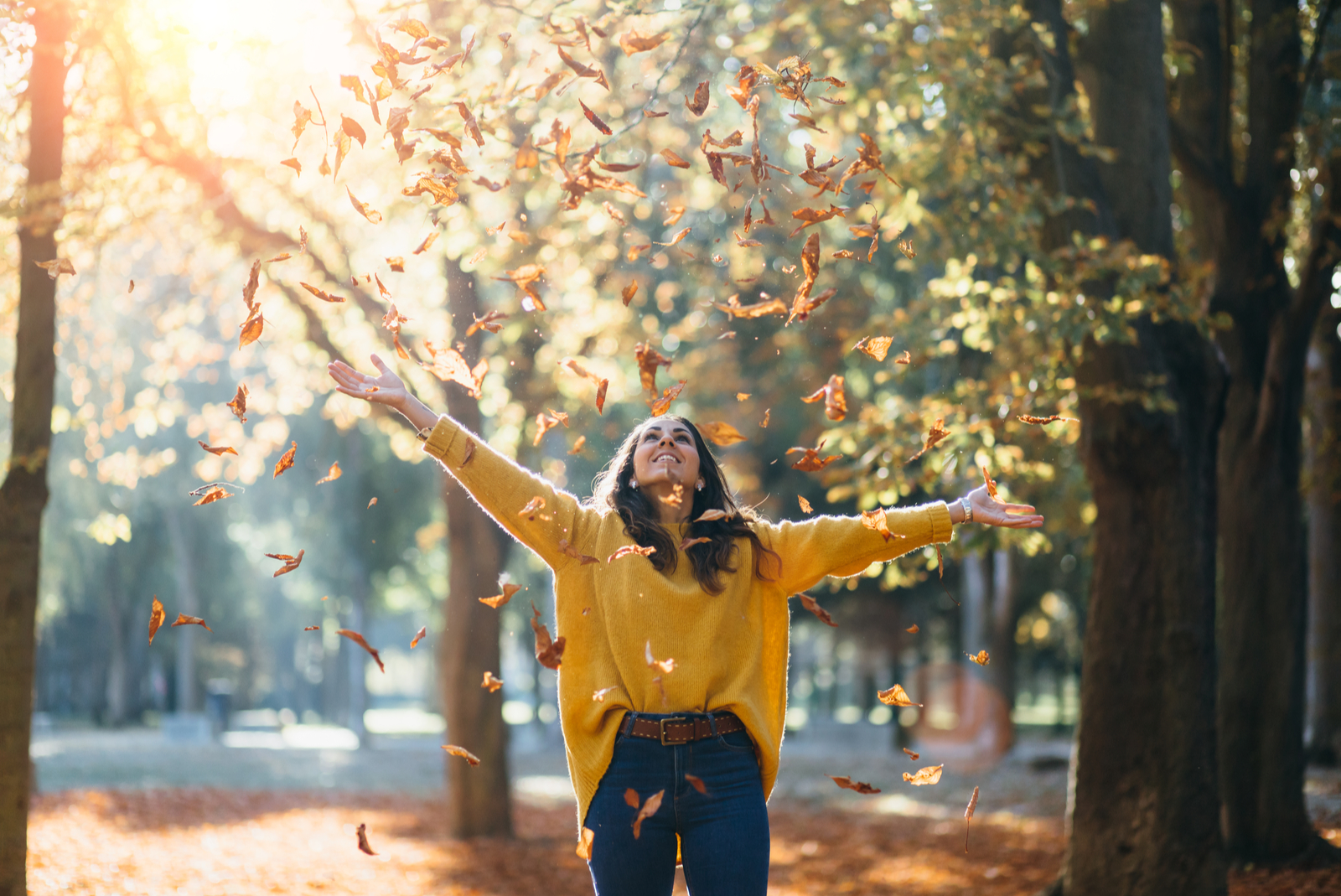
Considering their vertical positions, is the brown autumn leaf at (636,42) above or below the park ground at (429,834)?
above

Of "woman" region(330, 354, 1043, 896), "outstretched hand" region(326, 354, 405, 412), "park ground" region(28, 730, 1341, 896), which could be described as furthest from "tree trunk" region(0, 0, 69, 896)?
"woman" region(330, 354, 1043, 896)

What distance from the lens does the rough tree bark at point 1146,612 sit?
625 centimetres

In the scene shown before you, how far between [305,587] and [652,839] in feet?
121

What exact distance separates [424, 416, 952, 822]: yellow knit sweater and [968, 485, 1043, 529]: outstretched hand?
0.11 m

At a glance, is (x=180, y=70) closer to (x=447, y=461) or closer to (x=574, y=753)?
(x=447, y=461)

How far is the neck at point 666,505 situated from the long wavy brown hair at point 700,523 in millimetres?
12

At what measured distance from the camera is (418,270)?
13578 millimetres

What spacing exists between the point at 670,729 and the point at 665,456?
745 mm

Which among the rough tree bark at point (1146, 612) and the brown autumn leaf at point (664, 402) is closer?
the brown autumn leaf at point (664, 402)

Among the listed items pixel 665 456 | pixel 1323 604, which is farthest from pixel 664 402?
pixel 1323 604

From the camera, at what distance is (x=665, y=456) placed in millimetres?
3238

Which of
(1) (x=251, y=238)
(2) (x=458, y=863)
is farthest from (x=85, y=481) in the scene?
(2) (x=458, y=863)

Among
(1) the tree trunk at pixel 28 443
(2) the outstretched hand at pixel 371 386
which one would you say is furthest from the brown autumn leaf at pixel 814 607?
(1) the tree trunk at pixel 28 443

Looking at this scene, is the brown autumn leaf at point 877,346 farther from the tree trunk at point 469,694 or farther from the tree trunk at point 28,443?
the tree trunk at point 469,694
